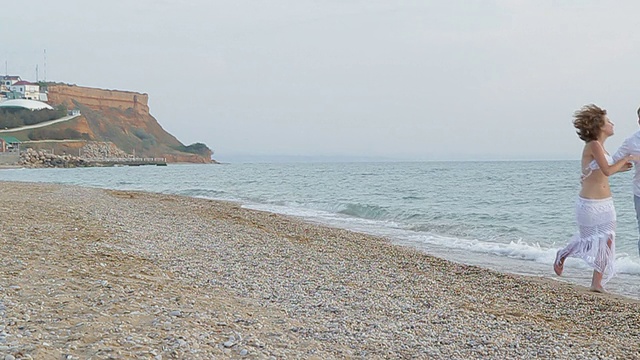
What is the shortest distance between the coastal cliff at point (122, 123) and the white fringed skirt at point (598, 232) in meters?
117

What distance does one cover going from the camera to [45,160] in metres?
88.4

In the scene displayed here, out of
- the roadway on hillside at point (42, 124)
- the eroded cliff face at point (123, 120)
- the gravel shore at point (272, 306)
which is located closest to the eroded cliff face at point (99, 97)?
the eroded cliff face at point (123, 120)

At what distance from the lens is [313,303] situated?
17.7 feet

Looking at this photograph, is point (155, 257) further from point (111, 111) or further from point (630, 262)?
point (111, 111)

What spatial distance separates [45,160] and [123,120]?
5679 cm

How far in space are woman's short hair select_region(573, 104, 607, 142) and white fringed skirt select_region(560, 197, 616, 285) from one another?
0.68m

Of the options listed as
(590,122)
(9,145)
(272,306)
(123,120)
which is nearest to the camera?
(272,306)

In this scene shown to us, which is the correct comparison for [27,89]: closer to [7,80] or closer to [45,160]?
[7,80]

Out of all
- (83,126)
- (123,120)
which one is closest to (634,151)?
(83,126)

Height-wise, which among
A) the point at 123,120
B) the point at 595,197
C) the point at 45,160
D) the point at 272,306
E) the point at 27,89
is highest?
the point at 27,89

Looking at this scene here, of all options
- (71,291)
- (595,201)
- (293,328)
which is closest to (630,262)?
(595,201)

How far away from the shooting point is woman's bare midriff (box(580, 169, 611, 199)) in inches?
245

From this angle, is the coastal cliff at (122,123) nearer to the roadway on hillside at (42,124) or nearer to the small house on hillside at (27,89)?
the roadway on hillside at (42,124)

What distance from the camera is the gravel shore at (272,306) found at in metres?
3.88
